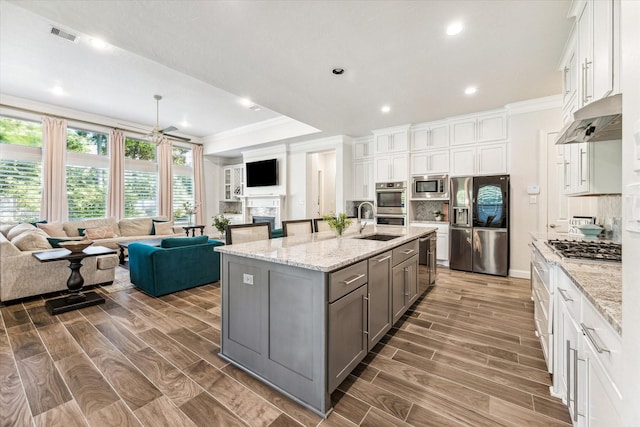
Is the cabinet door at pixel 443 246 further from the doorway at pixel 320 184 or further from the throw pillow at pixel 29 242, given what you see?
the throw pillow at pixel 29 242

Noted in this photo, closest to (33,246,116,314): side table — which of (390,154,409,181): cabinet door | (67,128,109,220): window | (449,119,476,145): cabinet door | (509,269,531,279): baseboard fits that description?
(67,128,109,220): window

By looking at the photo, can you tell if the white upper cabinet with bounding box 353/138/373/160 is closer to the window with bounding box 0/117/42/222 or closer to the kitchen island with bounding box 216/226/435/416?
the kitchen island with bounding box 216/226/435/416

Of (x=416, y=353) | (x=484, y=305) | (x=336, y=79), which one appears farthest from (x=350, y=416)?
(x=336, y=79)

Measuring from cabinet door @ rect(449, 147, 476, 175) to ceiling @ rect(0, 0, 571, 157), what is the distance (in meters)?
0.71

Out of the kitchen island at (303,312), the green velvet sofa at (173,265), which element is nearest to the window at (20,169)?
→ the green velvet sofa at (173,265)

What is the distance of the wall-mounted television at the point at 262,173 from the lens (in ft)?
24.6

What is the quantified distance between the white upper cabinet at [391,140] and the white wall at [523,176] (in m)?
1.82

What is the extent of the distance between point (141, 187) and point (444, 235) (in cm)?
760

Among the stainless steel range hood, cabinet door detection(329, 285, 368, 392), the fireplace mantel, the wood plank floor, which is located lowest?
the wood plank floor

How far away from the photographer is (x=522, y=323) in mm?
2783

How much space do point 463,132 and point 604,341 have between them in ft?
16.0

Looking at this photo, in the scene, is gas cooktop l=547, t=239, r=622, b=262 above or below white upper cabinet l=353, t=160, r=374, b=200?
below

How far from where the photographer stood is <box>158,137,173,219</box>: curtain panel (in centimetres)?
733

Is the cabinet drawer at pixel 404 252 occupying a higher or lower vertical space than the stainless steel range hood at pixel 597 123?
lower
